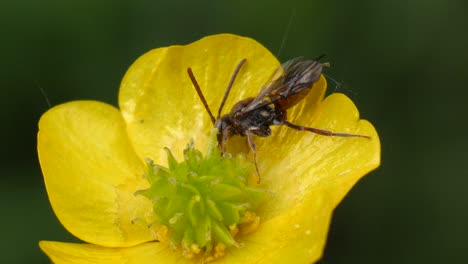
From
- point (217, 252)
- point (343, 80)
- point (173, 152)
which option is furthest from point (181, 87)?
point (343, 80)

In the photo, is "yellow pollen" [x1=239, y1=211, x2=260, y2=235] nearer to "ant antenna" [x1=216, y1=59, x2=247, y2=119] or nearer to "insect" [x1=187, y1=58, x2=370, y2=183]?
"insect" [x1=187, y1=58, x2=370, y2=183]

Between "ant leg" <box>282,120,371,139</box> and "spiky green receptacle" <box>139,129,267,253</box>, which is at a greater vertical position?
Answer: "ant leg" <box>282,120,371,139</box>

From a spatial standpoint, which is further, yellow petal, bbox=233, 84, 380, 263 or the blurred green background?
the blurred green background

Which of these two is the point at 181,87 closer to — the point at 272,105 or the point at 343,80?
the point at 272,105

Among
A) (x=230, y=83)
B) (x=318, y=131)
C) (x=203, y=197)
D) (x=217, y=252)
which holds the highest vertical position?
(x=230, y=83)

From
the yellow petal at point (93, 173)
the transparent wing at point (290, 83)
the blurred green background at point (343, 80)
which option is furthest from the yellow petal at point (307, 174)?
the blurred green background at point (343, 80)

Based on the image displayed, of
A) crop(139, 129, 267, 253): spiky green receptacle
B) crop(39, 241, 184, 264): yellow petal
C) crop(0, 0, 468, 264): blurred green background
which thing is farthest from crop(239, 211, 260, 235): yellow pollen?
crop(0, 0, 468, 264): blurred green background

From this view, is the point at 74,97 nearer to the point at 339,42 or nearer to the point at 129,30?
the point at 129,30
